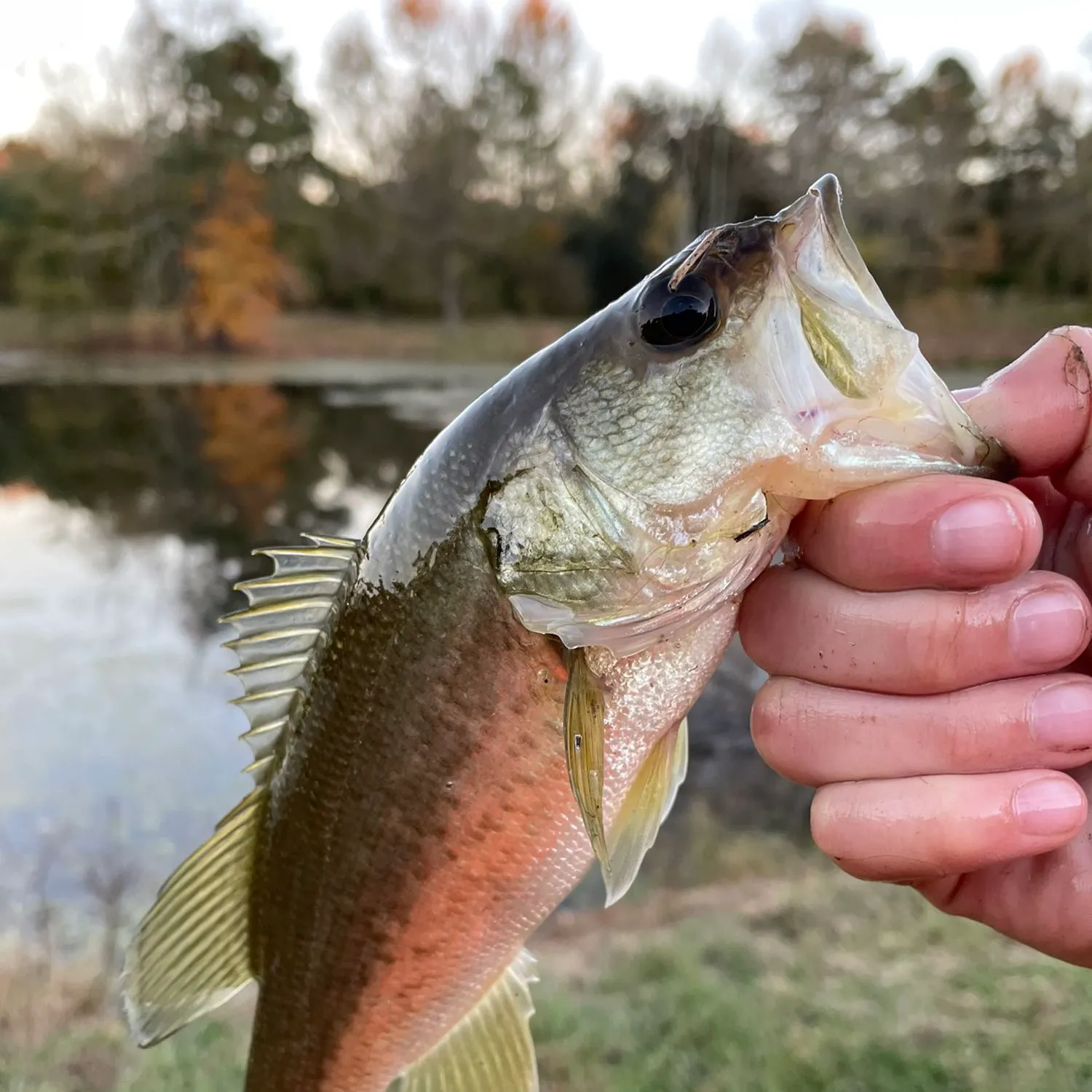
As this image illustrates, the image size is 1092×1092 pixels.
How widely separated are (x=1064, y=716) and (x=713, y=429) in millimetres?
658

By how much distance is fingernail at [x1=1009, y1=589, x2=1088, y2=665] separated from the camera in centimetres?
130

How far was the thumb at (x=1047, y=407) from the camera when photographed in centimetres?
130

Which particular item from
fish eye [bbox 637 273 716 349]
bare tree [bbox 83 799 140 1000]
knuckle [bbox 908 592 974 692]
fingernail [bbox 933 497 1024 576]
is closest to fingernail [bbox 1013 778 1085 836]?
knuckle [bbox 908 592 974 692]

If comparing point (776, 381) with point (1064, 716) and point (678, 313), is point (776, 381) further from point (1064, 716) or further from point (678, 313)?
point (1064, 716)

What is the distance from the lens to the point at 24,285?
97.6ft

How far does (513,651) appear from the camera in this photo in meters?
1.43

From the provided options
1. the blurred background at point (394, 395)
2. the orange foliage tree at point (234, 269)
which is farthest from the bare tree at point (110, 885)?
the orange foliage tree at point (234, 269)

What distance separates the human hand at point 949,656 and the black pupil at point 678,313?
Result: 32cm

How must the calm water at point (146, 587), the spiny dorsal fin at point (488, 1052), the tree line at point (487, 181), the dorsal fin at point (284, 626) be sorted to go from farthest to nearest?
the tree line at point (487, 181) < the calm water at point (146, 587) < the spiny dorsal fin at point (488, 1052) < the dorsal fin at point (284, 626)

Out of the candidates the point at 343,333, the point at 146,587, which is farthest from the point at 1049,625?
the point at 343,333

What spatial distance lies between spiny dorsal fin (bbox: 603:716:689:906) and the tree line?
26321 mm

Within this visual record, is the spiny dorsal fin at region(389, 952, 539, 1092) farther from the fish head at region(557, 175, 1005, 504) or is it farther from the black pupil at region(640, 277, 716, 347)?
the black pupil at region(640, 277, 716, 347)

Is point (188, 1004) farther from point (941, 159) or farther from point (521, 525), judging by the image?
point (941, 159)

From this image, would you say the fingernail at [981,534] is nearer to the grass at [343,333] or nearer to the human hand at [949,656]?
the human hand at [949,656]
